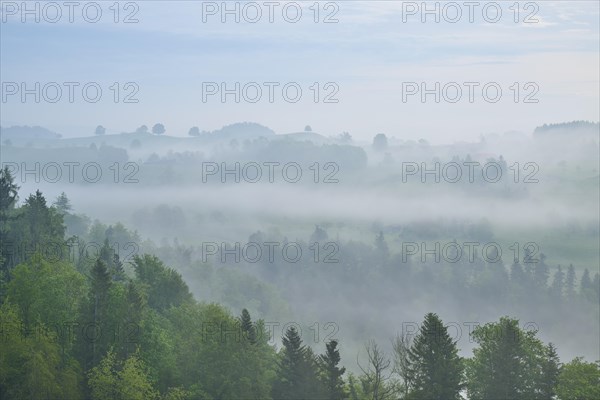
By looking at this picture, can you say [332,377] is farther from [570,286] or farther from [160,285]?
[570,286]

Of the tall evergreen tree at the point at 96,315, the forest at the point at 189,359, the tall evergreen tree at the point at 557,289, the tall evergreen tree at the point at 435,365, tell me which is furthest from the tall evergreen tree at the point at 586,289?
the tall evergreen tree at the point at 96,315

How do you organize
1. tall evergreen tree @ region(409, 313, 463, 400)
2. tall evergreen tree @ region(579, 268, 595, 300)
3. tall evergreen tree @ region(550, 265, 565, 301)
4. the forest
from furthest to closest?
1. tall evergreen tree @ region(550, 265, 565, 301)
2. tall evergreen tree @ region(579, 268, 595, 300)
3. tall evergreen tree @ region(409, 313, 463, 400)
4. the forest

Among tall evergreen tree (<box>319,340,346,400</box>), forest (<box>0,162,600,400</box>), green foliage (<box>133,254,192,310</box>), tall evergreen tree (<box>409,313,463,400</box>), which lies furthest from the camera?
green foliage (<box>133,254,192,310</box>)

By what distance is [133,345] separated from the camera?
47531mm

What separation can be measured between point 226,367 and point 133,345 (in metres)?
6.97

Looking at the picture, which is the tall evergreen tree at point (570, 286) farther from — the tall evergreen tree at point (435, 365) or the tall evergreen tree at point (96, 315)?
the tall evergreen tree at point (96, 315)

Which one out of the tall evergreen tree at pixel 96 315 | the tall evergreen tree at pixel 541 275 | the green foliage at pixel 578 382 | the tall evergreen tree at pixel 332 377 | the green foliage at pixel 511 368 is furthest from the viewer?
the tall evergreen tree at pixel 541 275

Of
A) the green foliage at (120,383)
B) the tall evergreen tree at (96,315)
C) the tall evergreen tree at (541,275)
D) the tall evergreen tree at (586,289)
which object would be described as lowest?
the tall evergreen tree at (586,289)

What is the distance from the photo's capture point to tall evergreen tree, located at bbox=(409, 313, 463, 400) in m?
49.9

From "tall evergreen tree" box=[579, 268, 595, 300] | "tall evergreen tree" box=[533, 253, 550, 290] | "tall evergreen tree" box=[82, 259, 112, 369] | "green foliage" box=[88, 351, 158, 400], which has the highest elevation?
"tall evergreen tree" box=[82, 259, 112, 369]

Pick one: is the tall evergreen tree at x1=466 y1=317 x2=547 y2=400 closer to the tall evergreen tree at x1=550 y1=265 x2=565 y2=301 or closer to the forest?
the forest

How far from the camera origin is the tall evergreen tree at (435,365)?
49.9 metres

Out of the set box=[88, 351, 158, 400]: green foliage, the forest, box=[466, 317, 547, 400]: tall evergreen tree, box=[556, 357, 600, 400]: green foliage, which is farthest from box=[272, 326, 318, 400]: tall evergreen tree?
box=[556, 357, 600, 400]: green foliage

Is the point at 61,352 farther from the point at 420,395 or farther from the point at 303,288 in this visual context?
the point at 303,288
